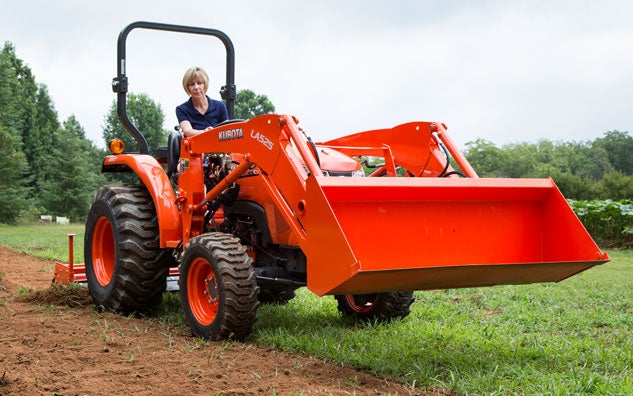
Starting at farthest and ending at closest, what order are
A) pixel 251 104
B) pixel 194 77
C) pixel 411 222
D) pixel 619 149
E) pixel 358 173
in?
pixel 619 149
pixel 251 104
pixel 194 77
pixel 358 173
pixel 411 222

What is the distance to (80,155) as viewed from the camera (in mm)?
39750

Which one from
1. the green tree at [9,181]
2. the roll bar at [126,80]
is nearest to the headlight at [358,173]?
the roll bar at [126,80]

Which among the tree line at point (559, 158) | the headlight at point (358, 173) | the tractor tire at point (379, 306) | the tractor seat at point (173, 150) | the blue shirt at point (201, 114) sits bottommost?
the tractor tire at point (379, 306)

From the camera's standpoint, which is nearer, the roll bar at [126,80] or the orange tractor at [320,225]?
the orange tractor at [320,225]

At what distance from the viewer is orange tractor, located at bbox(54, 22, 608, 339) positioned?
4.33 meters

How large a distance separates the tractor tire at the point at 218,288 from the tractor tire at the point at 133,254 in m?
0.73

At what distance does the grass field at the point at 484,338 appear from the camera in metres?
4.06

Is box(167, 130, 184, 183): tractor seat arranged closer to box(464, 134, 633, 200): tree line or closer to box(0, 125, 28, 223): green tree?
box(0, 125, 28, 223): green tree

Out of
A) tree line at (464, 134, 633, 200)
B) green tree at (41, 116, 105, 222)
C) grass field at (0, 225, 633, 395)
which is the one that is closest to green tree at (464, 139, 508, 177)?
tree line at (464, 134, 633, 200)

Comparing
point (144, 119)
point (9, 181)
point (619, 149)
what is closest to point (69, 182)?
point (9, 181)

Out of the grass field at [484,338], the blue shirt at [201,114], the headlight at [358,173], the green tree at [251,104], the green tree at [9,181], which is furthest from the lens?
the green tree at [251,104]

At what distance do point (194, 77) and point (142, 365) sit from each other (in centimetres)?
289

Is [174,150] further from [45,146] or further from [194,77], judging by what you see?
[45,146]

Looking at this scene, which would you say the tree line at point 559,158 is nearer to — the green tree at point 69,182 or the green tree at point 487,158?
the green tree at point 487,158
